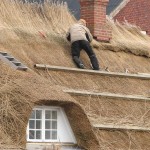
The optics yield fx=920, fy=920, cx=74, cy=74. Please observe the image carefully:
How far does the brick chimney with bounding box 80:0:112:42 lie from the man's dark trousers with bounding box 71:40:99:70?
160 cm

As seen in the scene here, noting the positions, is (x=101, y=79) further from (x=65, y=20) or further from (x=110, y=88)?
(x=65, y=20)

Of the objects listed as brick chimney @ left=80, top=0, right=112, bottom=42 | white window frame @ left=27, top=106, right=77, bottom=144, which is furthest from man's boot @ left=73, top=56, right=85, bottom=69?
white window frame @ left=27, top=106, right=77, bottom=144

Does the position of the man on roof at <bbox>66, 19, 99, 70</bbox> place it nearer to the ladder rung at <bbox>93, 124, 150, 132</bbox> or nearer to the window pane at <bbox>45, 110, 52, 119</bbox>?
the ladder rung at <bbox>93, 124, 150, 132</bbox>

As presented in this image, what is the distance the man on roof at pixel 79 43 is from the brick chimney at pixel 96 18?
4.99 ft

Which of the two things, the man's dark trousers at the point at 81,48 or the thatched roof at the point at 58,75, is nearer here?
the thatched roof at the point at 58,75

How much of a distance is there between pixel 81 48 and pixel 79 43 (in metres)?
0.19

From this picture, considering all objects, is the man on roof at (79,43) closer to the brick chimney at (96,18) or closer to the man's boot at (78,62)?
the man's boot at (78,62)

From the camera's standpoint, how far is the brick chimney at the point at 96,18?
2461cm

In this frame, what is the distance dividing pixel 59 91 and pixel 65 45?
367 centimetres

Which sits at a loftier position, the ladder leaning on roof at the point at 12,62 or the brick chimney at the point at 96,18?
the brick chimney at the point at 96,18

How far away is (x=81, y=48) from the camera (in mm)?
23047

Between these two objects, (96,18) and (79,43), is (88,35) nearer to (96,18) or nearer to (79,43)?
(79,43)

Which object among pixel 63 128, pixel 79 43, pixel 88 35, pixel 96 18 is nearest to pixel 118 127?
pixel 63 128

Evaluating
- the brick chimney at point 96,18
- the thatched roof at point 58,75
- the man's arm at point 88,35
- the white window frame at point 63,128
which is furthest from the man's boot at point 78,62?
the white window frame at point 63,128
